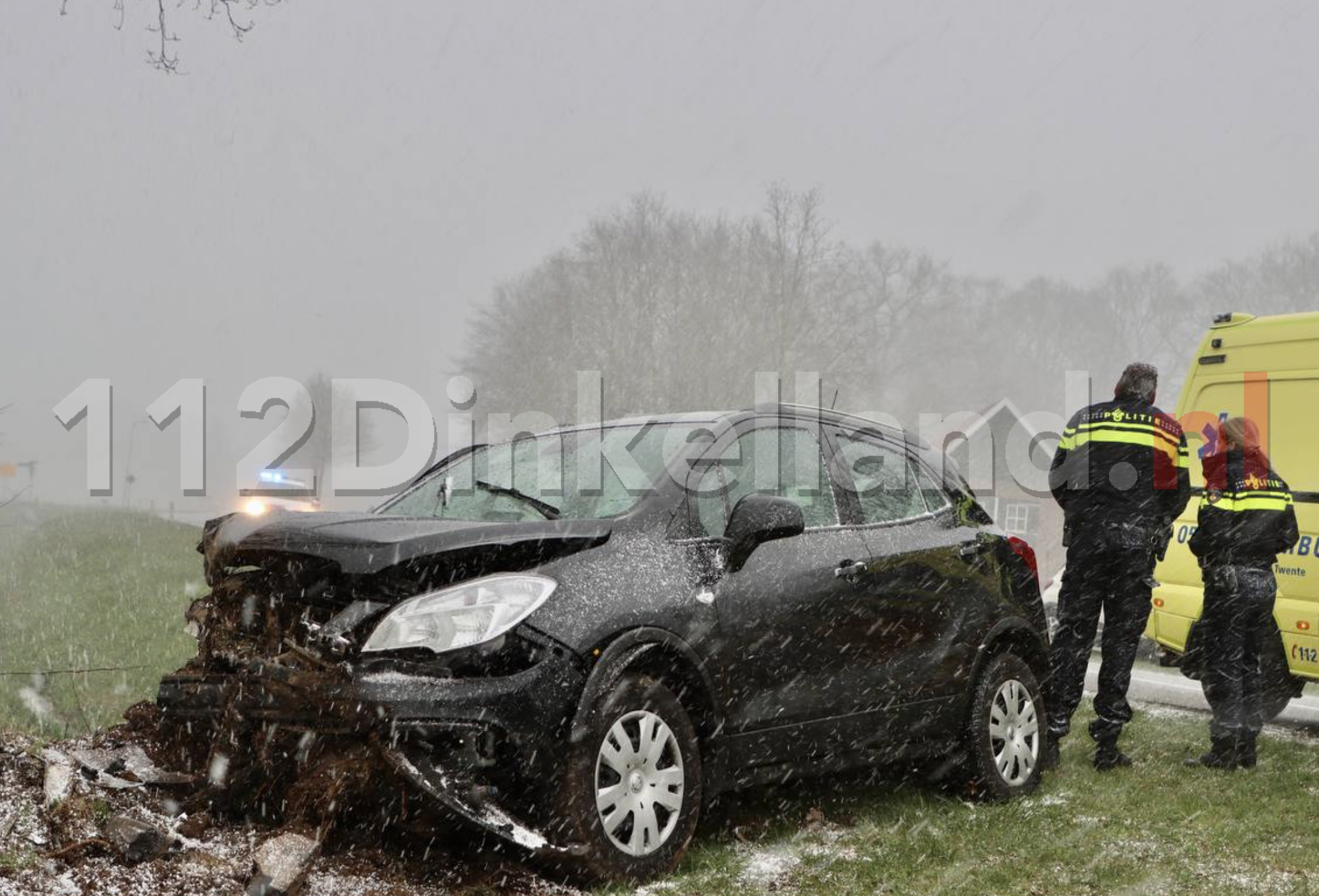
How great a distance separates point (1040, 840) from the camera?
5.43m

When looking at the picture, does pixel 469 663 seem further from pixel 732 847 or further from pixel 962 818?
pixel 962 818

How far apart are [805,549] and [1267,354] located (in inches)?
180

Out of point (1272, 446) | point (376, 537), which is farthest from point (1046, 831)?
point (1272, 446)

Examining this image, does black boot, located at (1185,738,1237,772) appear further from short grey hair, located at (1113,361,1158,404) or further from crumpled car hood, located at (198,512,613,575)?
crumpled car hood, located at (198,512,613,575)

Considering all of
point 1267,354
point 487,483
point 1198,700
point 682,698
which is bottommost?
point 1198,700

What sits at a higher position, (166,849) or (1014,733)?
(166,849)

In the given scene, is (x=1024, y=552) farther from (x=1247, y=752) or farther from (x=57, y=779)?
(x=57, y=779)

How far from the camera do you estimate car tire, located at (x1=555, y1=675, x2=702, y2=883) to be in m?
4.09

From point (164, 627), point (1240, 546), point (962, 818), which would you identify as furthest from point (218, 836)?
point (164, 627)

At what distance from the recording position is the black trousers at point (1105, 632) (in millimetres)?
7086

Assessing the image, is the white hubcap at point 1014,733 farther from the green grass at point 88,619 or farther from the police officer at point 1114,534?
the green grass at point 88,619

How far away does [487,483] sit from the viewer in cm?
530

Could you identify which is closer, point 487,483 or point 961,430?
point 487,483

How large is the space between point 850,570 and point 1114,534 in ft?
7.85
